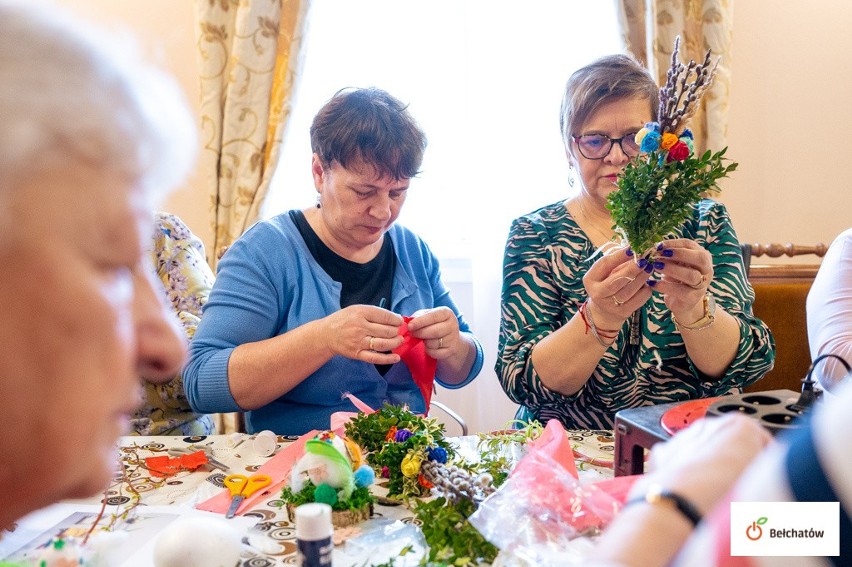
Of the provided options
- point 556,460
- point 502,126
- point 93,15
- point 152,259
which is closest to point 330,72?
point 502,126

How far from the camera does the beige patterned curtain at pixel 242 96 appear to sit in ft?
10.2

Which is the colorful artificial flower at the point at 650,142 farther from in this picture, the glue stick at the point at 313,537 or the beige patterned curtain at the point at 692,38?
the beige patterned curtain at the point at 692,38

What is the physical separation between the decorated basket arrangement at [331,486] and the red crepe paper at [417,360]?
601 millimetres

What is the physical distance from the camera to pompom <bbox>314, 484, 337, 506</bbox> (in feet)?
3.44

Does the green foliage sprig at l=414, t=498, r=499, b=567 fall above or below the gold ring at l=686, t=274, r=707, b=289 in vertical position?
below

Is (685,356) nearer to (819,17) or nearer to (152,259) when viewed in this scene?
(152,259)

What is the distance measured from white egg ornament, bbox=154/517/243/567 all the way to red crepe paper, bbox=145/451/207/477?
0.40m

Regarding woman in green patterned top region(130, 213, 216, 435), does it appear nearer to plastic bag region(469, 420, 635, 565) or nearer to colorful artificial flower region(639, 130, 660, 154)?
plastic bag region(469, 420, 635, 565)

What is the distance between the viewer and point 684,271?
4.94 ft

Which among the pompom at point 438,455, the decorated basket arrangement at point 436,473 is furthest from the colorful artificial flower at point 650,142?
the pompom at point 438,455

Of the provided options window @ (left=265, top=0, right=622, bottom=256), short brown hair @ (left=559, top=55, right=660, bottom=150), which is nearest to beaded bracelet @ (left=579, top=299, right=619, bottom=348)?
short brown hair @ (left=559, top=55, right=660, bottom=150)

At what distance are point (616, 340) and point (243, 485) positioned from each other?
1.04 metres

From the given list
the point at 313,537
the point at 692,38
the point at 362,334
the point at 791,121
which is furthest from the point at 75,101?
the point at 791,121

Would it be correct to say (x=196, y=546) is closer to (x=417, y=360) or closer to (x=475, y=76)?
(x=417, y=360)
